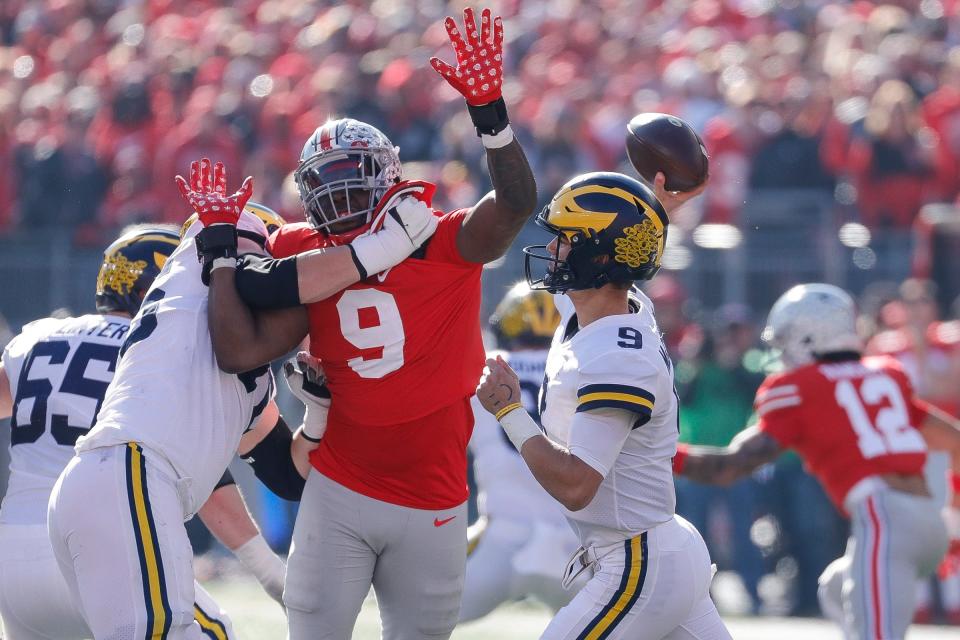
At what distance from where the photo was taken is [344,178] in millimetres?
4316

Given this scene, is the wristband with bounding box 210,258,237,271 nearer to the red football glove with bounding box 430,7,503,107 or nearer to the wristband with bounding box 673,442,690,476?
the red football glove with bounding box 430,7,503,107

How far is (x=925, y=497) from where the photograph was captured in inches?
238

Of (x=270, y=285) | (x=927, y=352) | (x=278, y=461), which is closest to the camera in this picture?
(x=270, y=285)

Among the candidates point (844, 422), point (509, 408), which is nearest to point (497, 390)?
point (509, 408)

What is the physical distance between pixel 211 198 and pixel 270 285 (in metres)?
0.33

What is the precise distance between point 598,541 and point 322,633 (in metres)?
0.86

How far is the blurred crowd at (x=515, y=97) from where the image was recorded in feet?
32.0

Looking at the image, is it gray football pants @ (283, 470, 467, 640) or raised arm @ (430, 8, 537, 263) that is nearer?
raised arm @ (430, 8, 537, 263)

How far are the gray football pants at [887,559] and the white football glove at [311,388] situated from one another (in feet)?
7.90

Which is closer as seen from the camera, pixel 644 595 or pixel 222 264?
pixel 644 595

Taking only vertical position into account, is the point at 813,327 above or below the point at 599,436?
below

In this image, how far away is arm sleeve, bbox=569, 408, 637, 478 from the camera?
157 inches

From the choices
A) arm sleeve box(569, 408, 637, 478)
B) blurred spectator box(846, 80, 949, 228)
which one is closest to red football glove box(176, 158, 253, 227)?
arm sleeve box(569, 408, 637, 478)

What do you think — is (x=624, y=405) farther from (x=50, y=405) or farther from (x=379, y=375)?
(x=50, y=405)
